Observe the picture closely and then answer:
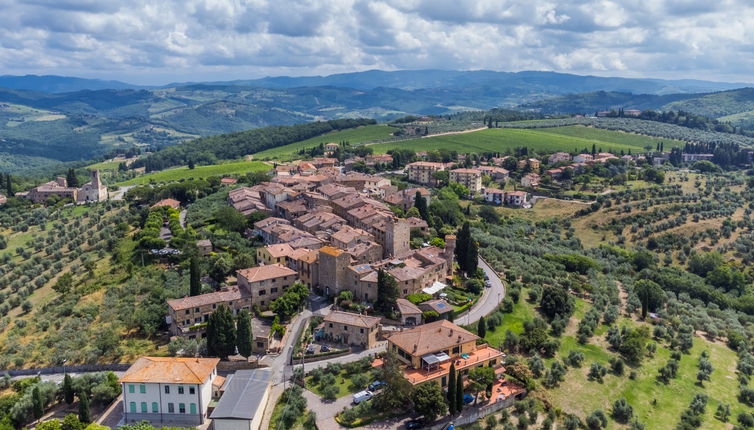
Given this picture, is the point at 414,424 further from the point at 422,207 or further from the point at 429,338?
the point at 422,207

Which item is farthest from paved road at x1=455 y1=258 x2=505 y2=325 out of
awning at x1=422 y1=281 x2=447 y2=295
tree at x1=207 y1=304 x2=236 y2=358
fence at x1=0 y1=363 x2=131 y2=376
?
fence at x1=0 y1=363 x2=131 y2=376

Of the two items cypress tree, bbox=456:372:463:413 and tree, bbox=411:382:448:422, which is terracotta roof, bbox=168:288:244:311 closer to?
tree, bbox=411:382:448:422

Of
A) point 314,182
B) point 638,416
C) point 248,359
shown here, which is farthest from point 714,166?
point 248,359

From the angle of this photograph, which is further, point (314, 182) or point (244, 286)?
point (314, 182)

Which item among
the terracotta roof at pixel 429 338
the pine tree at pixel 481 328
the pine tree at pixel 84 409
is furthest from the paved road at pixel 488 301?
the pine tree at pixel 84 409

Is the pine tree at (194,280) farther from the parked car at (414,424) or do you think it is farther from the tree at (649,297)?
the tree at (649,297)

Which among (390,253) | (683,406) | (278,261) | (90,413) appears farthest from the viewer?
(390,253)

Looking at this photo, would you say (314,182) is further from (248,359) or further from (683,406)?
(683,406)
